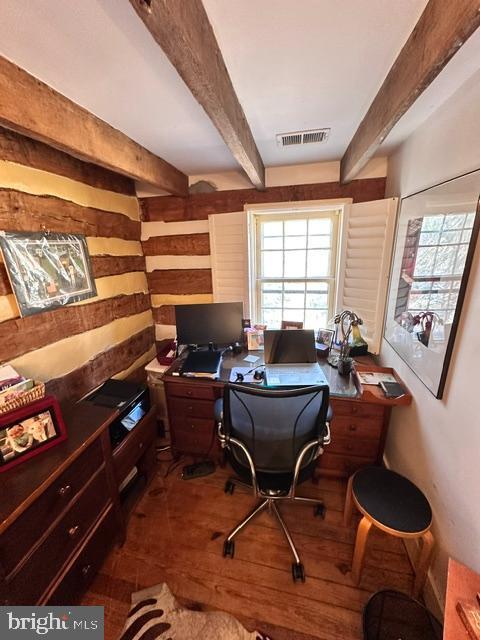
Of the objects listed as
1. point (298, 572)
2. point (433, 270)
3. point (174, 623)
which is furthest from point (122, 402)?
point (433, 270)

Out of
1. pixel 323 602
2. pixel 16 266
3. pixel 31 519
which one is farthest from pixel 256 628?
pixel 16 266

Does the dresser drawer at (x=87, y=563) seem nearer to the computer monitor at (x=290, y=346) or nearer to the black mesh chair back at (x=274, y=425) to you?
the black mesh chair back at (x=274, y=425)

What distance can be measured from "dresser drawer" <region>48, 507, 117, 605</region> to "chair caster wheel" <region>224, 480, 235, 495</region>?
729 millimetres

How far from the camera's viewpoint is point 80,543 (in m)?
1.23

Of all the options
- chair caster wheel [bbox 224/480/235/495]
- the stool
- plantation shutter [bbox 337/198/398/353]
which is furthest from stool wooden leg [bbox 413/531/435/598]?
plantation shutter [bbox 337/198/398/353]

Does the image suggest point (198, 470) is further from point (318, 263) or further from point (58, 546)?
point (318, 263)

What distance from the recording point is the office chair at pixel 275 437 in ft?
4.01

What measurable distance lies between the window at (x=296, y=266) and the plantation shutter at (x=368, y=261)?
151 mm

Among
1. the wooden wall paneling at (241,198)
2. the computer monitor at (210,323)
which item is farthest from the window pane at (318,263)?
the computer monitor at (210,323)

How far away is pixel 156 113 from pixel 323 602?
8.45 feet

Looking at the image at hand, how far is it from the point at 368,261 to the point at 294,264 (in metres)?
0.62

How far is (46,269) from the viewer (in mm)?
1471

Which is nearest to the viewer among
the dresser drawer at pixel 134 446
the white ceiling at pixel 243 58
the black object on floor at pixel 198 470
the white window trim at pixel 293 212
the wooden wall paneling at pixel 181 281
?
the white ceiling at pixel 243 58

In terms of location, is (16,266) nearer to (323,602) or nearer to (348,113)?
(348,113)
